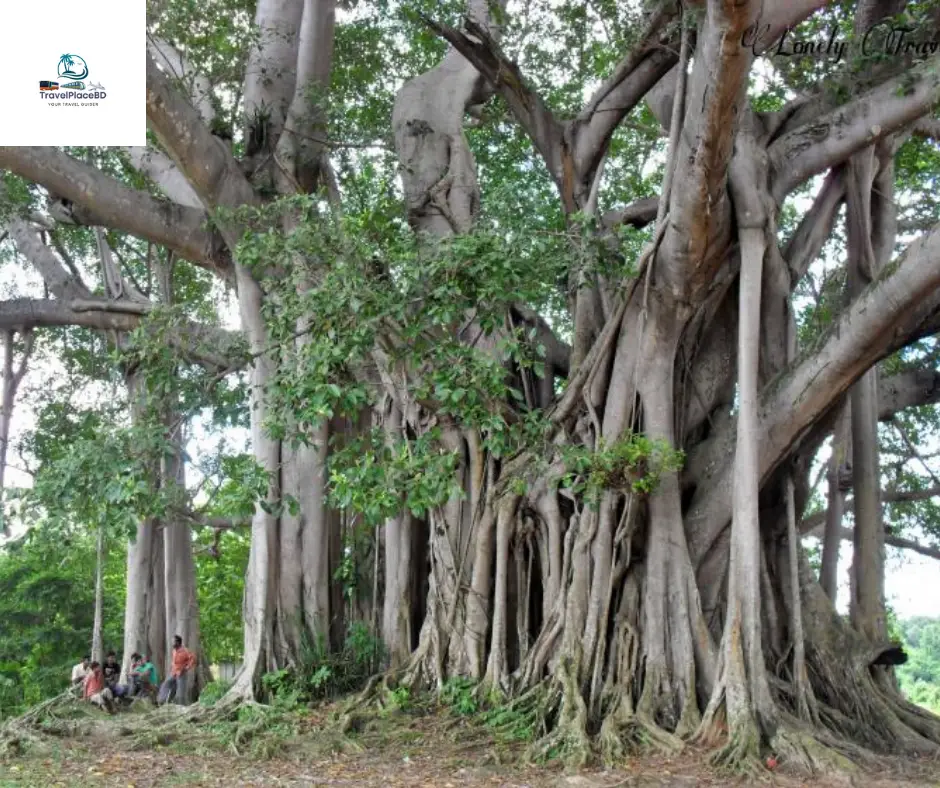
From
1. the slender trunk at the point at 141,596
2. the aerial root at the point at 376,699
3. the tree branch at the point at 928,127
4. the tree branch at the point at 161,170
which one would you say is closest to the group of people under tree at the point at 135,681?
the slender trunk at the point at 141,596

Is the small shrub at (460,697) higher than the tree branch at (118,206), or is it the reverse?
the tree branch at (118,206)

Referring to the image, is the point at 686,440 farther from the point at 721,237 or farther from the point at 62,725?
the point at 62,725

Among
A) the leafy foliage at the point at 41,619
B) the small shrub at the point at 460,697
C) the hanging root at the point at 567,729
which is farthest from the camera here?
the leafy foliage at the point at 41,619

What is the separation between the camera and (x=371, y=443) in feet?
22.3

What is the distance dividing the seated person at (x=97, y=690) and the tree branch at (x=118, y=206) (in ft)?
11.1

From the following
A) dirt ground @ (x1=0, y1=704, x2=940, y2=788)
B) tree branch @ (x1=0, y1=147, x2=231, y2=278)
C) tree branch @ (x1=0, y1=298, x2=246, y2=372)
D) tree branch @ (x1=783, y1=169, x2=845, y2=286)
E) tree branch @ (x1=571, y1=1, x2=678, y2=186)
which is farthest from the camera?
tree branch @ (x1=0, y1=298, x2=246, y2=372)

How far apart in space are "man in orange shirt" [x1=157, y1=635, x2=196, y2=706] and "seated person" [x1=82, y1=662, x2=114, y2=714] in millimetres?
508

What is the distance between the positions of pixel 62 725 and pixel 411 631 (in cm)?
239

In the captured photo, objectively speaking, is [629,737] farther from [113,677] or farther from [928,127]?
[113,677]

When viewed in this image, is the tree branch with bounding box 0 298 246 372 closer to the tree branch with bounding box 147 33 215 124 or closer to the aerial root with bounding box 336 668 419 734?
the tree branch with bounding box 147 33 215 124

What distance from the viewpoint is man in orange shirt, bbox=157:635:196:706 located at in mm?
9336

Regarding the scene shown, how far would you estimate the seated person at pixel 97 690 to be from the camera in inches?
332

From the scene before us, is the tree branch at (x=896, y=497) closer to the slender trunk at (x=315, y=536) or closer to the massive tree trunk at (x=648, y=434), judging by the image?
the massive tree trunk at (x=648, y=434)

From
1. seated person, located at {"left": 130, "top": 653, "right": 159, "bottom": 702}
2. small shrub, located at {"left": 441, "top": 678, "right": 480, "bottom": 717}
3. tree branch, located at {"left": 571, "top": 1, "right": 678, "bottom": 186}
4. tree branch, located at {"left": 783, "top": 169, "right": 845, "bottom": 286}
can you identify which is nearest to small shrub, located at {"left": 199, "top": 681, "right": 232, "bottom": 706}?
seated person, located at {"left": 130, "top": 653, "right": 159, "bottom": 702}
